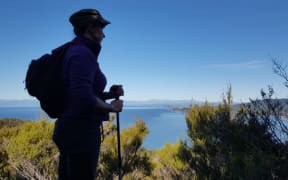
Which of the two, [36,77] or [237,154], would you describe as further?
[237,154]

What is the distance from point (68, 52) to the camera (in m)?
1.64

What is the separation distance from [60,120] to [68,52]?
351mm

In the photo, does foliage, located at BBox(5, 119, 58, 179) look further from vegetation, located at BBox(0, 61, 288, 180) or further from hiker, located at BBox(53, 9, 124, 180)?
hiker, located at BBox(53, 9, 124, 180)

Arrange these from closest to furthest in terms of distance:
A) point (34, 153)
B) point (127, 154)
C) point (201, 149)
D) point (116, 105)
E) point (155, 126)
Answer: point (116, 105) → point (201, 149) → point (34, 153) → point (127, 154) → point (155, 126)

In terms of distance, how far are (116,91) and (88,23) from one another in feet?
1.51

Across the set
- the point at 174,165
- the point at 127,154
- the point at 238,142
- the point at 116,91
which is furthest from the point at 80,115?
the point at 127,154

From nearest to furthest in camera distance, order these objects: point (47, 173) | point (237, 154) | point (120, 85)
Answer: point (120, 85) → point (237, 154) → point (47, 173)

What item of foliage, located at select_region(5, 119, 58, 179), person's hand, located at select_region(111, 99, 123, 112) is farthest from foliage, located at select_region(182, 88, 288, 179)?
foliage, located at select_region(5, 119, 58, 179)

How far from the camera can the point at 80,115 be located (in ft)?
5.32

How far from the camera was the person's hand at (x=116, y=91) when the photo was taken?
1994 mm

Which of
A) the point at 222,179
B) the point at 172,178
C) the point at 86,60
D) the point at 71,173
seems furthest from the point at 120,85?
the point at 172,178

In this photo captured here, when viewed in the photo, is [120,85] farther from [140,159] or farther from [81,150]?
[140,159]

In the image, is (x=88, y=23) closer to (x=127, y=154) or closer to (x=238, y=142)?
(x=238, y=142)

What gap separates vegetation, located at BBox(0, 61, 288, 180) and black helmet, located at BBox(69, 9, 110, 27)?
259cm
